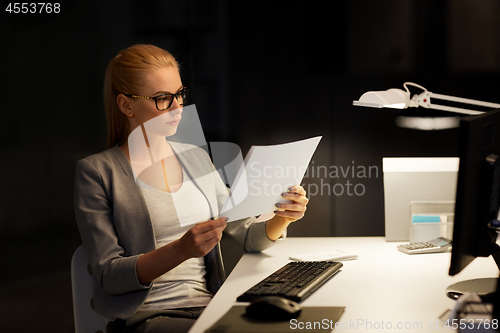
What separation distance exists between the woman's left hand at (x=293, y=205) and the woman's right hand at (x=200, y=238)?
32cm

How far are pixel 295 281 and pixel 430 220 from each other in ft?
2.91

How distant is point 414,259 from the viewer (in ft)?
5.16

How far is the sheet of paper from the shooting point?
149 centimetres

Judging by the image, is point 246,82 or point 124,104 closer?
point 124,104

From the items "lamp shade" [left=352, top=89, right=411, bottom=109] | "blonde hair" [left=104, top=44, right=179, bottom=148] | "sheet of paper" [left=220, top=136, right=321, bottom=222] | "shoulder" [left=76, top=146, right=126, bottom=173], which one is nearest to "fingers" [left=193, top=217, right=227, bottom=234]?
"sheet of paper" [left=220, top=136, right=321, bottom=222]

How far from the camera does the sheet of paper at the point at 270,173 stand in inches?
58.7

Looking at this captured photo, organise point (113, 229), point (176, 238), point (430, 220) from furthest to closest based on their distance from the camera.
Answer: point (430, 220) → point (176, 238) → point (113, 229)

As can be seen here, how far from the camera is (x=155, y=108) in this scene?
60.1 inches

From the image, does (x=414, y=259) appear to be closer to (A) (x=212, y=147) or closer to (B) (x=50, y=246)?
(A) (x=212, y=147)

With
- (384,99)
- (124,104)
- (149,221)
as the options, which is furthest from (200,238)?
(384,99)

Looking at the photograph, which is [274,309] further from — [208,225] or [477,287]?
[477,287]

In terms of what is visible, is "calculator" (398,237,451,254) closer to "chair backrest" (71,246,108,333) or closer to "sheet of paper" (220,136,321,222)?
"sheet of paper" (220,136,321,222)

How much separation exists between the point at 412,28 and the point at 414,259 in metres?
1.16

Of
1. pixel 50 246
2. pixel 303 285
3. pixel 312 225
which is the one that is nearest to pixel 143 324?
pixel 303 285
